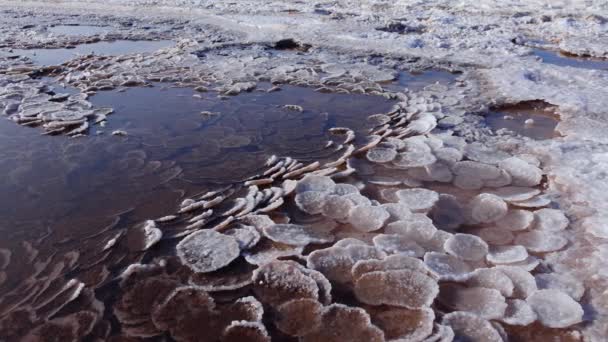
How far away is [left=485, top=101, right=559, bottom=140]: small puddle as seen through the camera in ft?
12.5

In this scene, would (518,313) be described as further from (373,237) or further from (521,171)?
(521,171)

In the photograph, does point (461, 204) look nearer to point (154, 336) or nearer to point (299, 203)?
point (299, 203)

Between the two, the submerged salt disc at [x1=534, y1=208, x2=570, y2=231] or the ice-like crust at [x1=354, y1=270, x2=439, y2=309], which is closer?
the ice-like crust at [x1=354, y1=270, x2=439, y2=309]

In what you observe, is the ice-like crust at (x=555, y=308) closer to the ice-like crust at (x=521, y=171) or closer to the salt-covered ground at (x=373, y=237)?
the salt-covered ground at (x=373, y=237)

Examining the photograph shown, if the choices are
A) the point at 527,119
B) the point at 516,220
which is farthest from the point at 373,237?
the point at 527,119

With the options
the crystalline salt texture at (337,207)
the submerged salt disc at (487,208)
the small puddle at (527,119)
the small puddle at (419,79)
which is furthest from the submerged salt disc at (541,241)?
the small puddle at (419,79)

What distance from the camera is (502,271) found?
215 cm

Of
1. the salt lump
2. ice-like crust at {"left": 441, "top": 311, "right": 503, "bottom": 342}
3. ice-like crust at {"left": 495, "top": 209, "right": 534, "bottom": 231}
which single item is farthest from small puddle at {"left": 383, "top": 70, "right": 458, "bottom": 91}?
ice-like crust at {"left": 441, "top": 311, "right": 503, "bottom": 342}

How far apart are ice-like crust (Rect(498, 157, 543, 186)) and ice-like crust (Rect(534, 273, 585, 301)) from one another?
0.96 meters

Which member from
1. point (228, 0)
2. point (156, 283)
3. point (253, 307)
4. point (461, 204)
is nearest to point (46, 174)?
point (156, 283)

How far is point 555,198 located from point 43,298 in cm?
297

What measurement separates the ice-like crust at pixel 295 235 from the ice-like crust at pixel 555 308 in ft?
3.45

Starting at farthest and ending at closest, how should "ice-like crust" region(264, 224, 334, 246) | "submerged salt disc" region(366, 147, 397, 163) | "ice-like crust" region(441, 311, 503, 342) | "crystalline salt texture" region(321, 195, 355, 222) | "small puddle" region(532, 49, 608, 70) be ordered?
"small puddle" region(532, 49, 608, 70) < "submerged salt disc" region(366, 147, 397, 163) < "crystalline salt texture" region(321, 195, 355, 222) < "ice-like crust" region(264, 224, 334, 246) < "ice-like crust" region(441, 311, 503, 342)

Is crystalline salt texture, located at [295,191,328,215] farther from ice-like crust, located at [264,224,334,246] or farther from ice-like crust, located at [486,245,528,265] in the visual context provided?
ice-like crust, located at [486,245,528,265]
